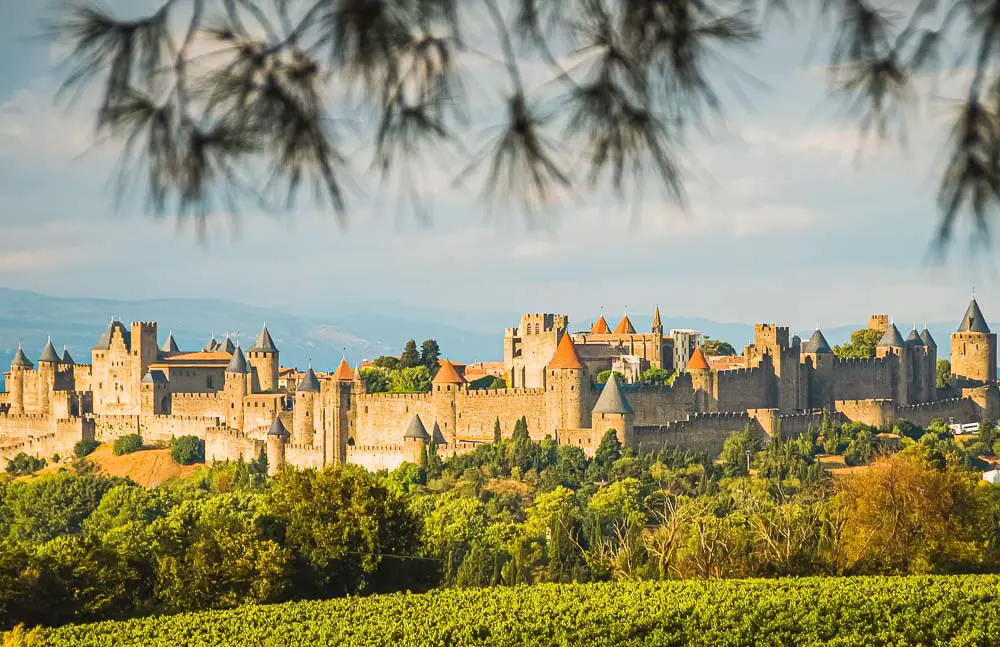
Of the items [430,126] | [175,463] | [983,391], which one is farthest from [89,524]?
[430,126]

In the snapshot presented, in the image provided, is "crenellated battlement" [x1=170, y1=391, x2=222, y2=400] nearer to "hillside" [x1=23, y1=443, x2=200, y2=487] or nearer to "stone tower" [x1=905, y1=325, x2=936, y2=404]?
"hillside" [x1=23, y1=443, x2=200, y2=487]

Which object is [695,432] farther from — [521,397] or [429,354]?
[429,354]

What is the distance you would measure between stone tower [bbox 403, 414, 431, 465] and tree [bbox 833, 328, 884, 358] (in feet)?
67.3

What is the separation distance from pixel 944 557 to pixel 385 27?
107ft

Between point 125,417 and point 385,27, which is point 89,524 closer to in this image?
point 125,417

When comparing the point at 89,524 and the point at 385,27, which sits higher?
the point at 385,27

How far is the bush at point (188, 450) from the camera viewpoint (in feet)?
194

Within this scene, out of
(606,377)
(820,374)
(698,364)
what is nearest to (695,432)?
(698,364)

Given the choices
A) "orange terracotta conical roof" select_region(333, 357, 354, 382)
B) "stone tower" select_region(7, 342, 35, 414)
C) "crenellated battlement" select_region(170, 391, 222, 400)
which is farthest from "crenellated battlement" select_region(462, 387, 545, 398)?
"stone tower" select_region(7, 342, 35, 414)

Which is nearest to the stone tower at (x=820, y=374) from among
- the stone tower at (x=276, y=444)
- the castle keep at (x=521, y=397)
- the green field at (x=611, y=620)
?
the castle keep at (x=521, y=397)

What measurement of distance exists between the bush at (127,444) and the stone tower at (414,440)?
15.2 m

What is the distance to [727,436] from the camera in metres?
52.0

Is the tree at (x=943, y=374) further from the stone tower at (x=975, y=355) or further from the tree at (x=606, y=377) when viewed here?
the tree at (x=606, y=377)

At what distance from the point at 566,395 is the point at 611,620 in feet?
91.5
